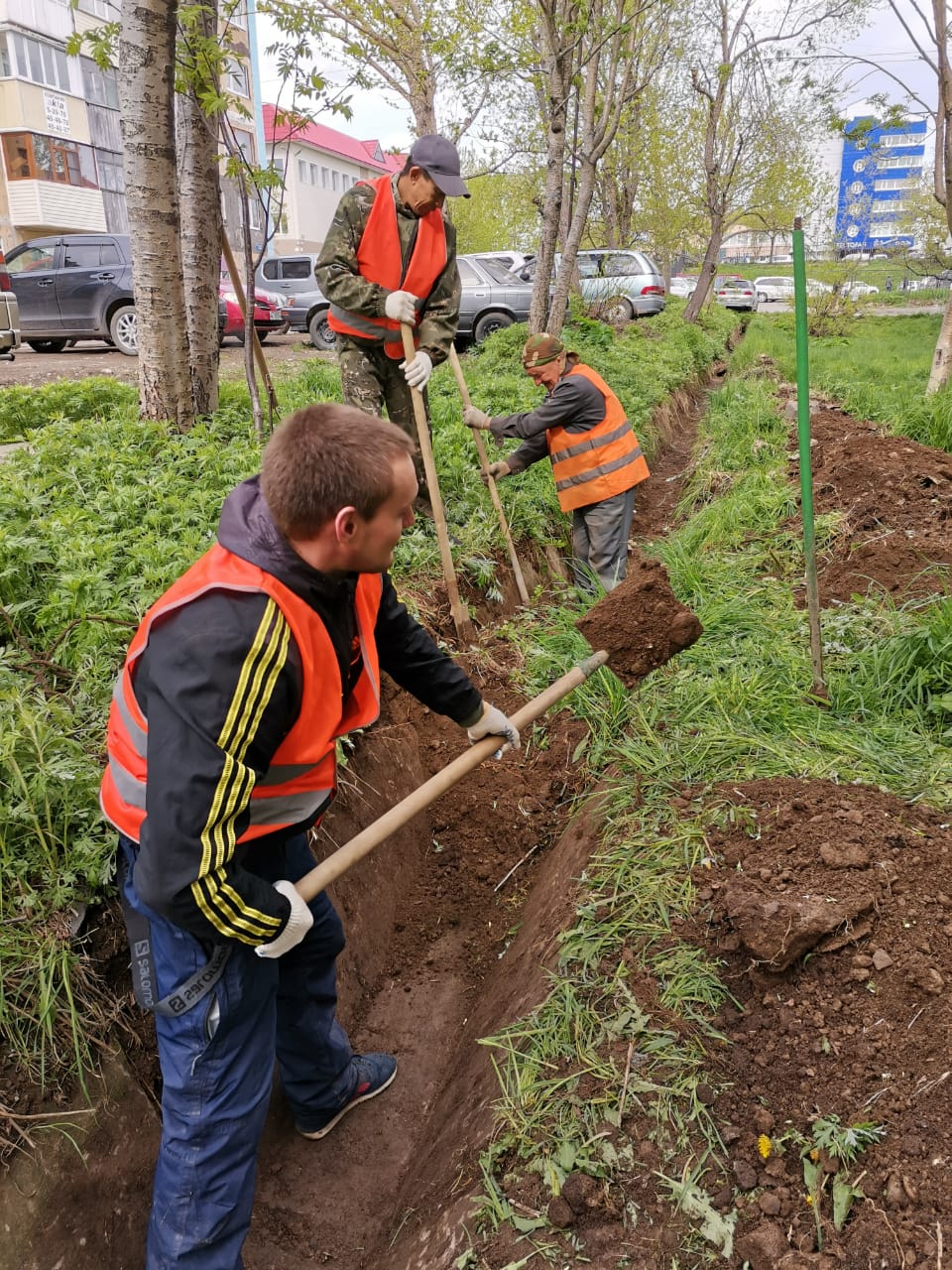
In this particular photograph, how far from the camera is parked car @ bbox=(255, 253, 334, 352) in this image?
14539mm

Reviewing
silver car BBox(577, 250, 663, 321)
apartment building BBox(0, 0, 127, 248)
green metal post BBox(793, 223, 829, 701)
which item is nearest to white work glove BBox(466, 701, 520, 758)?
green metal post BBox(793, 223, 829, 701)

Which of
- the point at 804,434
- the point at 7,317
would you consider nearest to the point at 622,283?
the point at 7,317

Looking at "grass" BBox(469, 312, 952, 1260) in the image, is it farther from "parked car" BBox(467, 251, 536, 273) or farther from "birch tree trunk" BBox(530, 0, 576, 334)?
"parked car" BBox(467, 251, 536, 273)

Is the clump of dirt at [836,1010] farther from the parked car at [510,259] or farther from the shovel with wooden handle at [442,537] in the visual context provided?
the parked car at [510,259]

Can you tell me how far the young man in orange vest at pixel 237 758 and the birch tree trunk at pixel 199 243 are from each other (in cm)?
438

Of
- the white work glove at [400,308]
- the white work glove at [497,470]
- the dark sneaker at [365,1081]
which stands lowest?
the dark sneaker at [365,1081]

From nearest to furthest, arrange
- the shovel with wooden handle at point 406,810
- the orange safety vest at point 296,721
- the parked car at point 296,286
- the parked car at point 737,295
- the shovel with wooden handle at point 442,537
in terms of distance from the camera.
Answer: the orange safety vest at point 296,721
the shovel with wooden handle at point 406,810
the shovel with wooden handle at point 442,537
the parked car at point 296,286
the parked car at point 737,295

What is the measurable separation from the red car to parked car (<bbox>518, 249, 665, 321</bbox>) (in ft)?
14.8

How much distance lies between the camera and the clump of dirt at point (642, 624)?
10.3ft

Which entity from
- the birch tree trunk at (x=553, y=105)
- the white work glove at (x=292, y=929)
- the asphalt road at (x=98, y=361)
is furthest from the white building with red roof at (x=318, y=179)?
the white work glove at (x=292, y=929)

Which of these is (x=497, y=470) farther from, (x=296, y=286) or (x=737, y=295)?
(x=737, y=295)

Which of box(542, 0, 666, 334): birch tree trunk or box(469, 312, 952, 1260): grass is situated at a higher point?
box(542, 0, 666, 334): birch tree trunk

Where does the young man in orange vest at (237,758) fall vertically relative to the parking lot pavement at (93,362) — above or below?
below

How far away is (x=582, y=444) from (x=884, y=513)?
1989 millimetres
